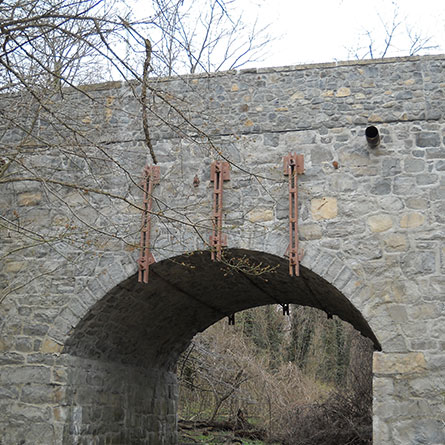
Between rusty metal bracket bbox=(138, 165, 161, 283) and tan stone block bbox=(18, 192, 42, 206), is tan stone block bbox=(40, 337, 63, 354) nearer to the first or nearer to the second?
rusty metal bracket bbox=(138, 165, 161, 283)

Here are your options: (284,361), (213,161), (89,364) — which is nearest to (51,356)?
(89,364)

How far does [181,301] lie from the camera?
871 centimetres

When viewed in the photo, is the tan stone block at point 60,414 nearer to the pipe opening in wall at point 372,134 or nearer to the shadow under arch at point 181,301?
the shadow under arch at point 181,301

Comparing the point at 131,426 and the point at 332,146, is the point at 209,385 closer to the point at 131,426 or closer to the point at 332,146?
the point at 131,426

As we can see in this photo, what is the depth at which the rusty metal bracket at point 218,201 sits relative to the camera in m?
6.89

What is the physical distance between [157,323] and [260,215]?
2.64 m

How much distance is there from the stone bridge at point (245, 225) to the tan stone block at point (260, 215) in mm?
15

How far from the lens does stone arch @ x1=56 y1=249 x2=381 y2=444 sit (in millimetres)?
7195

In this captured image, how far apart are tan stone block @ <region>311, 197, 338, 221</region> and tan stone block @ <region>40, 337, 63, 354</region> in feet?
9.89

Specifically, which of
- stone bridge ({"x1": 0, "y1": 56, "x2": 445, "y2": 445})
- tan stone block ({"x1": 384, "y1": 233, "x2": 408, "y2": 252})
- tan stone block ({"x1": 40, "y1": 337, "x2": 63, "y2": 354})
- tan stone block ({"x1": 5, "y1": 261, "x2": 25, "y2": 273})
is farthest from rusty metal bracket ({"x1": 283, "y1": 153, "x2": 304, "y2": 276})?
tan stone block ({"x1": 5, "y1": 261, "x2": 25, "y2": 273})

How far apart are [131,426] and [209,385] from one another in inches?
241

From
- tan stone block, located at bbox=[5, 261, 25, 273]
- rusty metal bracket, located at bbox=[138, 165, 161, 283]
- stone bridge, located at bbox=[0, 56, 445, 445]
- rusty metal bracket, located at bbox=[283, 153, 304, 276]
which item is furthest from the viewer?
tan stone block, located at bbox=[5, 261, 25, 273]

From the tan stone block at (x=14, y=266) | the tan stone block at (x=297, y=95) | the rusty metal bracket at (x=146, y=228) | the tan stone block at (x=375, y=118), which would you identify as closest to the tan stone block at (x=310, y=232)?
the tan stone block at (x=375, y=118)

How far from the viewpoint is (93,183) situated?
296 inches
